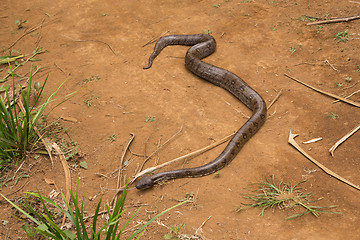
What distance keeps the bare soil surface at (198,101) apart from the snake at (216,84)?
0.13 metres

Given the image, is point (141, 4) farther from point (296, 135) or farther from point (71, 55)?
point (296, 135)

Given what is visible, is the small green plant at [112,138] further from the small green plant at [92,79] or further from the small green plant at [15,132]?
the small green plant at [92,79]

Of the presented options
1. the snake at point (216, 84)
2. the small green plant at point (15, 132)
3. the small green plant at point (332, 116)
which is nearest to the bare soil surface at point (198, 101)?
the small green plant at point (332, 116)

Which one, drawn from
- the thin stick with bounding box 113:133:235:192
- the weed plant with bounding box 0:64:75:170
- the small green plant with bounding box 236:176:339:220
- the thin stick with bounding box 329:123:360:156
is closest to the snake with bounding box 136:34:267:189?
the thin stick with bounding box 113:133:235:192

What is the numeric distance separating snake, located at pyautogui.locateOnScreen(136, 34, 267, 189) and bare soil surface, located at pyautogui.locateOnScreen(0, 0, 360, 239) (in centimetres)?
13

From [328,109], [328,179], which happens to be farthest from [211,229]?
[328,109]

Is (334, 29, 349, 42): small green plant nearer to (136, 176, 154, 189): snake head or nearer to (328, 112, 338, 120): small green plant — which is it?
(328, 112, 338, 120): small green plant

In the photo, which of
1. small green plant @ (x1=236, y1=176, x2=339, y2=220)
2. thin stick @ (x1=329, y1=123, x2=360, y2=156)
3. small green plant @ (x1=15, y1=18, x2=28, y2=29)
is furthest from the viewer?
small green plant @ (x1=15, y1=18, x2=28, y2=29)

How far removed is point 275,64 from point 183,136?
2.94 metres

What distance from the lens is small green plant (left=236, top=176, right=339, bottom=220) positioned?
4.82 metres

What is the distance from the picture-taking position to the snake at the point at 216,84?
560 cm

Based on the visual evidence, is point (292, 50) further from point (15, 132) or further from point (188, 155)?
point (15, 132)

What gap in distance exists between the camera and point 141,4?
33.2 ft

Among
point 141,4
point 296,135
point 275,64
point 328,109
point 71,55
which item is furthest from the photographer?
point 141,4
